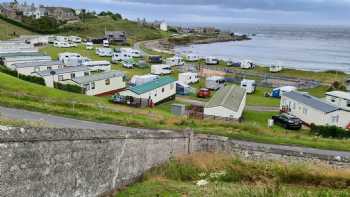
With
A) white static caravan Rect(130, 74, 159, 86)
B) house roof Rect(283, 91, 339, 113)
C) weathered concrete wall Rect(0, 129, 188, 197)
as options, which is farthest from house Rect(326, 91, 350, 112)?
weathered concrete wall Rect(0, 129, 188, 197)

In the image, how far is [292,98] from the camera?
37.8 meters

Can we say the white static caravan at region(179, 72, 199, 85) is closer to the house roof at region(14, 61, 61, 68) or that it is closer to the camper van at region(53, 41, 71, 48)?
the house roof at region(14, 61, 61, 68)

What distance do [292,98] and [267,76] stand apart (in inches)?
1091

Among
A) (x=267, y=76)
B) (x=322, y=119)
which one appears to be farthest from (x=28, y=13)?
(x=322, y=119)

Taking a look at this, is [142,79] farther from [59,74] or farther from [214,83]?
[214,83]

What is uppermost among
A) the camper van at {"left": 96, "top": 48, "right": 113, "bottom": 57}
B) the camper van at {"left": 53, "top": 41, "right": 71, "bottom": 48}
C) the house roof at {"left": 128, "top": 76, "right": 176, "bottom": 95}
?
the camper van at {"left": 53, "top": 41, "right": 71, "bottom": 48}

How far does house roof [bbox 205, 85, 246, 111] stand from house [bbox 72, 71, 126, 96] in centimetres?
1238

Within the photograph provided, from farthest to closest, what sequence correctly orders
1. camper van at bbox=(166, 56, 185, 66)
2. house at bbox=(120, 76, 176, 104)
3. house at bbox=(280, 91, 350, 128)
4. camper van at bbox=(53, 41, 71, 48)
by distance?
camper van at bbox=(53, 41, 71, 48), camper van at bbox=(166, 56, 185, 66), house at bbox=(120, 76, 176, 104), house at bbox=(280, 91, 350, 128)

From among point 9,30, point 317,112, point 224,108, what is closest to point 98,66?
point 224,108

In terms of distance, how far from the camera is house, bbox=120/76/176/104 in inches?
1464

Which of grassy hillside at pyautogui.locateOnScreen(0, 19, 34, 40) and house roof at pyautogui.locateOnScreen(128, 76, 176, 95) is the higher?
grassy hillside at pyautogui.locateOnScreen(0, 19, 34, 40)

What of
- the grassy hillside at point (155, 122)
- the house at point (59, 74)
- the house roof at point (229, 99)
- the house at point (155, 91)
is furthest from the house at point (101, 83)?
the house roof at point (229, 99)

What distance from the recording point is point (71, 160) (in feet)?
36.0

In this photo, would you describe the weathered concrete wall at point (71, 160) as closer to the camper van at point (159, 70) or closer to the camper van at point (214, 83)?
the camper van at point (214, 83)
